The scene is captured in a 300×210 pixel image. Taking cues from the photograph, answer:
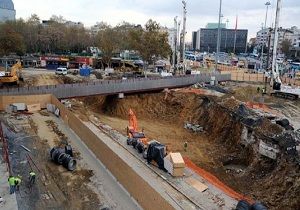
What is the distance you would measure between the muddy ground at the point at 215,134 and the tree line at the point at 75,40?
20.3 m

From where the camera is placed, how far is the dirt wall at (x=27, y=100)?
106 feet

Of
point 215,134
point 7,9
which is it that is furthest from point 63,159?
point 7,9

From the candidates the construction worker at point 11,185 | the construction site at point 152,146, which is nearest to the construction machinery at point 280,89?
the construction site at point 152,146

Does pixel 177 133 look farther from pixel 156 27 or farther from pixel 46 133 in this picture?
pixel 156 27

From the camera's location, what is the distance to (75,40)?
89.7 m

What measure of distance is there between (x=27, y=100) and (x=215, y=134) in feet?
58.2

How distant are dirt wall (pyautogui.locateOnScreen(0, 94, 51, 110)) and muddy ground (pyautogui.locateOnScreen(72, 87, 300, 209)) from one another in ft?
9.60

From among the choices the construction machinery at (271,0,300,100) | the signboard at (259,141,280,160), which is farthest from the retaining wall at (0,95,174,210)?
the construction machinery at (271,0,300,100)

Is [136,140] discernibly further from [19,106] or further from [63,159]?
[19,106]

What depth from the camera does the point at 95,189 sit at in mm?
18734

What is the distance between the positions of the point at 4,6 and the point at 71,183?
147m

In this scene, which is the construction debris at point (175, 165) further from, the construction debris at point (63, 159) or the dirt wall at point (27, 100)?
the dirt wall at point (27, 100)

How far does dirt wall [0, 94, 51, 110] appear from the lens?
3219 cm

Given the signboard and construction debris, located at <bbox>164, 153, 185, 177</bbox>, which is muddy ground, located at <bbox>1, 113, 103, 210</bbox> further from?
the signboard
